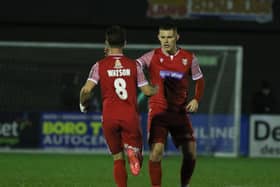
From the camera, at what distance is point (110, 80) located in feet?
31.5

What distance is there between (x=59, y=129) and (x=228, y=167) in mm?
5285

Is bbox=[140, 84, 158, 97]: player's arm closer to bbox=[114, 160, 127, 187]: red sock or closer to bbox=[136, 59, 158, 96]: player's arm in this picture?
bbox=[136, 59, 158, 96]: player's arm

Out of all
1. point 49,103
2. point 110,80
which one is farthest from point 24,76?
point 110,80

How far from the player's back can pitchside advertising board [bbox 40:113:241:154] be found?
10.8m

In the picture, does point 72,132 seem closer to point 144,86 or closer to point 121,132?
point 121,132

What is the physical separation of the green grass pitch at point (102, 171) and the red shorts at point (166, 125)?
1.76m

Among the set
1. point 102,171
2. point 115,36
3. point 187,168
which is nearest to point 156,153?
point 187,168

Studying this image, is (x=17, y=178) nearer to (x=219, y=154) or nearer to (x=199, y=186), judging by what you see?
(x=199, y=186)

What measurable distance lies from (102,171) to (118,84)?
216 inches

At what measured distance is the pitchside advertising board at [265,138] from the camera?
21062 mm

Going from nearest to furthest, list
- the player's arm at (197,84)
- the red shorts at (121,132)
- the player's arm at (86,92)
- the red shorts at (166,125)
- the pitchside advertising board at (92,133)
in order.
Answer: the player's arm at (86,92)
the red shorts at (121,132)
the player's arm at (197,84)
the red shorts at (166,125)
the pitchside advertising board at (92,133)

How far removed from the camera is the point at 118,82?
9.59 m

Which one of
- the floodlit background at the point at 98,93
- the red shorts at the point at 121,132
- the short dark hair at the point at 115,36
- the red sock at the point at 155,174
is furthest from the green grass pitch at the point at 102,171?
the short dark hair at the point at 115,36

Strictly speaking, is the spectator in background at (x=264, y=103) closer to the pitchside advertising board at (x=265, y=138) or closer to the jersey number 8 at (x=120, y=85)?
the pitchside advertising board at (x=265, y=138)
